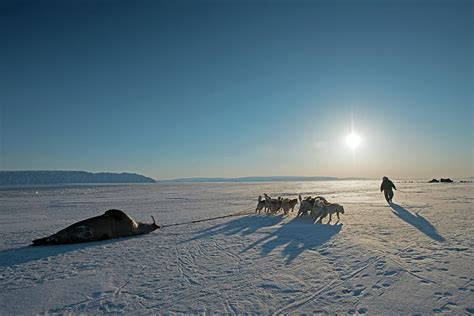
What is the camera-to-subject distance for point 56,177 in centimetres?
15025

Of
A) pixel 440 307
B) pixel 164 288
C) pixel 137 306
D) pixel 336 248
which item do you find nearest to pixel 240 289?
pixel 164 288

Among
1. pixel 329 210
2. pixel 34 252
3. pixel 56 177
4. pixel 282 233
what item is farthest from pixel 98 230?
pixel 56 177

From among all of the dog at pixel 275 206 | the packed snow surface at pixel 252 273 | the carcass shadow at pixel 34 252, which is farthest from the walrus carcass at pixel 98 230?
Result: the dog at pixel 275 206

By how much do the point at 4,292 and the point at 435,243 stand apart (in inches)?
410

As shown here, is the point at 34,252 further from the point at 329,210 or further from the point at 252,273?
the point at 329,210

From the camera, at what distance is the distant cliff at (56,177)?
129250mm

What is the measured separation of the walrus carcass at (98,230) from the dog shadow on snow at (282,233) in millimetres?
2603

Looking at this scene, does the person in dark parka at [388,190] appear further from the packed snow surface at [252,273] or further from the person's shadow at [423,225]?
the packed snow surface at [252,273]

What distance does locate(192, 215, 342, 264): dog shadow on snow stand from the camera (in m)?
7.76

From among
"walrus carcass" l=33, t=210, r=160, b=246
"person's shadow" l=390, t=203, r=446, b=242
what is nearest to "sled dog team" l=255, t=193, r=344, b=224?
"person's shadow" l=390, t=203, r=446, b=242

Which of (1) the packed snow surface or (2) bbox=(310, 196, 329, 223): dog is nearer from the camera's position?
(1) the packed snow surface

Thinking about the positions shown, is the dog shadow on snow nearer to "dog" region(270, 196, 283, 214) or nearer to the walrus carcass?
"dog" region(270, 196, 283, 214)

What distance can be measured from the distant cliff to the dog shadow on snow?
14306 centimetres

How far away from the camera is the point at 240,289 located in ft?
16.6
